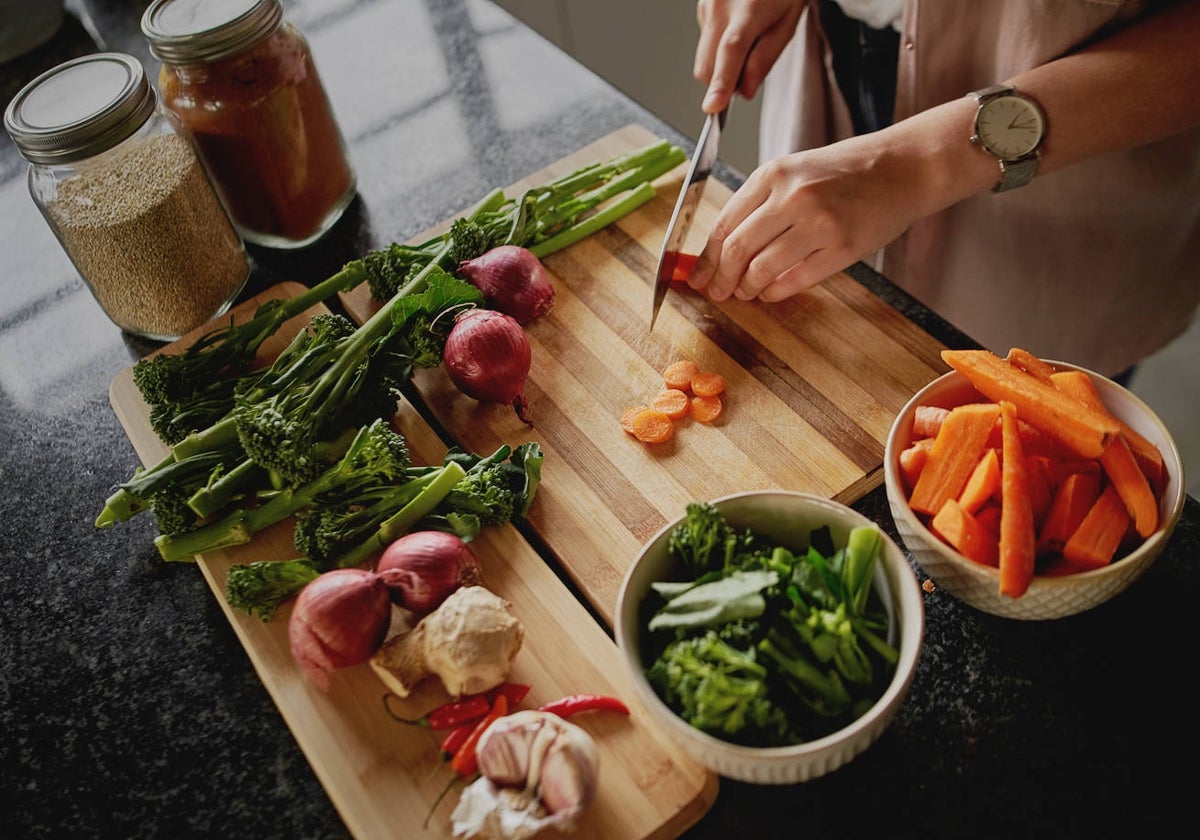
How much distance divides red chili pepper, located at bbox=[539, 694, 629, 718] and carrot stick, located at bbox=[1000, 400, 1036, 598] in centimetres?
44

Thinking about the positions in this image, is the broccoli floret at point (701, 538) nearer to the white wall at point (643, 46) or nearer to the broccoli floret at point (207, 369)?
the broccoli floret at point (207, 369)

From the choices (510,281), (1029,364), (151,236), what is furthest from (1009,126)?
(151,236)

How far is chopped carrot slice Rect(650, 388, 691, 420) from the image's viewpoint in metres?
1.42

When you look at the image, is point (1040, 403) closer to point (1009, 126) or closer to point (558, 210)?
point (1009, 126)

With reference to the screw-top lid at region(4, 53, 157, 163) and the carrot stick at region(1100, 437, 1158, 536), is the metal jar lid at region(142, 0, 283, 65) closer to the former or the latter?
the screw-top lid at region(4, 53, 157, 163)

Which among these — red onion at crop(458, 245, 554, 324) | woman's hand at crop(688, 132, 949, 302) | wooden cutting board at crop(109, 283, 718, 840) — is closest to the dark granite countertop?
wooden cutting board at crop(109, 283, 718, 840)

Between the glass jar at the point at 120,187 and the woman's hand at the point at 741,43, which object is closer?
the glass jar at the point at 120,187

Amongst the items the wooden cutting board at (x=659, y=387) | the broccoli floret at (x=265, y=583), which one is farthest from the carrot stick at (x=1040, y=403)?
the broccoli floret at (x=265, y=583)

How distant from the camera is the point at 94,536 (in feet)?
4.73

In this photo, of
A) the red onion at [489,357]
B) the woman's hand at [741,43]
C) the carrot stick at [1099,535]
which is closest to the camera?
the carrot stick at [1099,535]

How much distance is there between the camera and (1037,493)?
1076mm

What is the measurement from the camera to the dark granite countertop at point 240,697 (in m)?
1.06

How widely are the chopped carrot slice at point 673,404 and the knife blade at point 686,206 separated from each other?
0.50 feet

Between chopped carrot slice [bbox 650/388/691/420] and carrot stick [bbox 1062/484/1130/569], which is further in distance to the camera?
chopped carrot slice [bbox 650/388/691/420]
